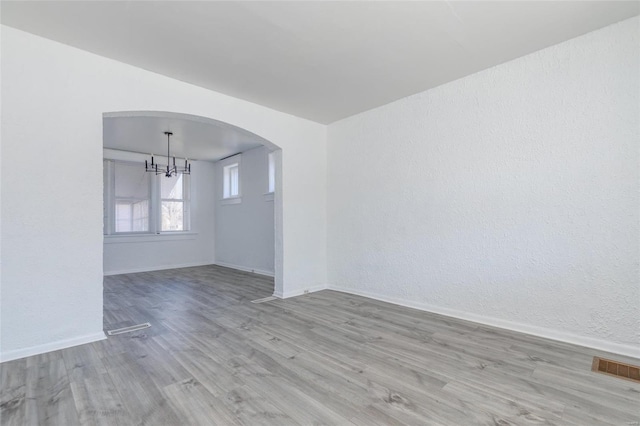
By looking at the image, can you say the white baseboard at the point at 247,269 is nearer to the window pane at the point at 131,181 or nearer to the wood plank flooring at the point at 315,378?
the window pane at the point at 131,181

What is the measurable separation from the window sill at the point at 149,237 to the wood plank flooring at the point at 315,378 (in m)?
3.56

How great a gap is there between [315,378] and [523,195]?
8.23 ft

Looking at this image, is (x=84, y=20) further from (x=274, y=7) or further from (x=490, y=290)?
(x=490, y=290)

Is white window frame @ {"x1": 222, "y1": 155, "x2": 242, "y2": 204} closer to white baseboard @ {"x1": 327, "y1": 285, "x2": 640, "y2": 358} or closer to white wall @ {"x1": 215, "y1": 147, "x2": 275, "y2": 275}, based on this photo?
white wall @ {"x1": 215, "y1": 147, "x2": 275, "y2": 275}

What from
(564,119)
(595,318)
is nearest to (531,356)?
(595,318)

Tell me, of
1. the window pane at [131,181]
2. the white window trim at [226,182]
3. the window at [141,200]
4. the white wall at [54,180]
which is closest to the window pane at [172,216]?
the window at [141,200]

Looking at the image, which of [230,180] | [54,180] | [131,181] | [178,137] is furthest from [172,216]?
[54,180]

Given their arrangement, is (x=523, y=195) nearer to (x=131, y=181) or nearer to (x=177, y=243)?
(x=177, y=243)

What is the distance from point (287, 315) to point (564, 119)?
131 inches

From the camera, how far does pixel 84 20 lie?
2250 mm

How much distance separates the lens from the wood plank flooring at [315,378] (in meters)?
1.63

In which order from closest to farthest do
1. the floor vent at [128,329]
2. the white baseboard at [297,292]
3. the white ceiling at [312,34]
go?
1. the white ceiling at [312,34]
2. the floor vent at [128,329]
3. the white baseboard at [297,292]

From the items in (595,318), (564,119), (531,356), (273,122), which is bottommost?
(531,356)

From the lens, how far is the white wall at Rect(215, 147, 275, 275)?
236 inches
